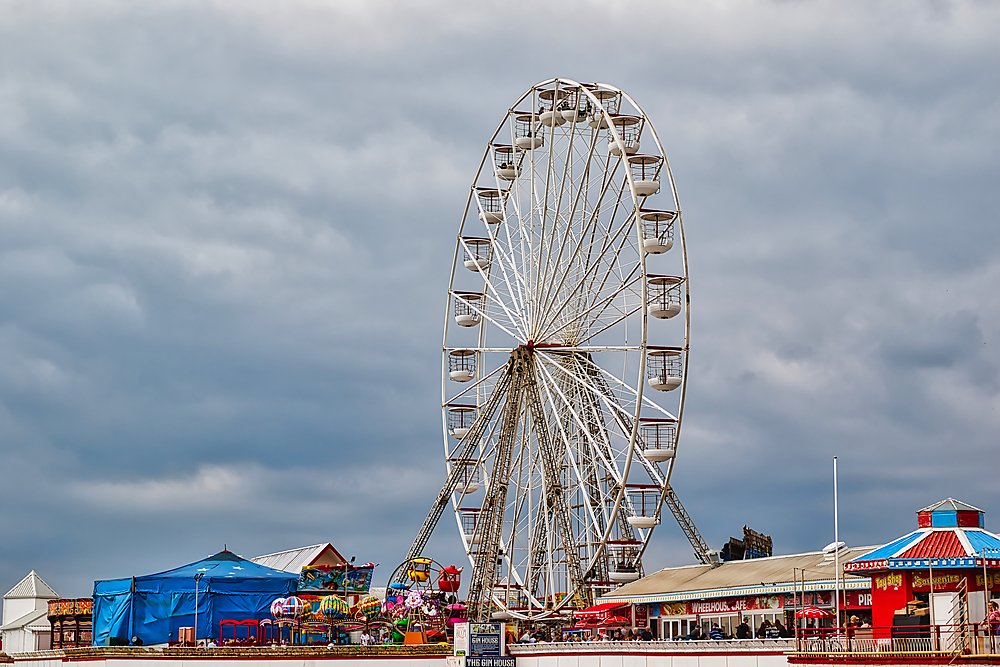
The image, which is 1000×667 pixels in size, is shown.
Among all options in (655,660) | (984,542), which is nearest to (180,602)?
(655,660)

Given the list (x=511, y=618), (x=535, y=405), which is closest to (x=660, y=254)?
(x=535, y=405)

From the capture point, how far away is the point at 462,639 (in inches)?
1688

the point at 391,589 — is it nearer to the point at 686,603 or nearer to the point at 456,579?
the point at 456,579

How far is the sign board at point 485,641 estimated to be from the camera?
4266 cm

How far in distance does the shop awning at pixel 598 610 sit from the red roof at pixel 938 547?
14.8 m

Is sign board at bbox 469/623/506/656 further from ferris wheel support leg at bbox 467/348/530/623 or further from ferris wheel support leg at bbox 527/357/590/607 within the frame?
ferris wheel support leg at bbox 467/348/530/623

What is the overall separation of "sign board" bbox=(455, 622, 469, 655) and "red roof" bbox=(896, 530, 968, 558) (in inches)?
618

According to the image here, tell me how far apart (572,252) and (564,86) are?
7272 millimetres

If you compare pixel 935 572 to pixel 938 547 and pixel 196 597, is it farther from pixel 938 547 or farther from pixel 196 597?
pixel 196 597

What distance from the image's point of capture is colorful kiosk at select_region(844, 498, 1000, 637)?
31.3 m

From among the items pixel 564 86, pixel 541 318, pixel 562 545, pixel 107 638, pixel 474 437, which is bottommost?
pixel 107 638

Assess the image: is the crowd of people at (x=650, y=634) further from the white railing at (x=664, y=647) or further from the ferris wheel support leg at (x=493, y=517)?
the ferris wheel support leg at (x=493, y=517)

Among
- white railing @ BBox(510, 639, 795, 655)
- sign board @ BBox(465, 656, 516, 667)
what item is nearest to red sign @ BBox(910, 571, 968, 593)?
white railing @ BBox(510, 639, 795, 655)

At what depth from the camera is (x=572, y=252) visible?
50969mm
